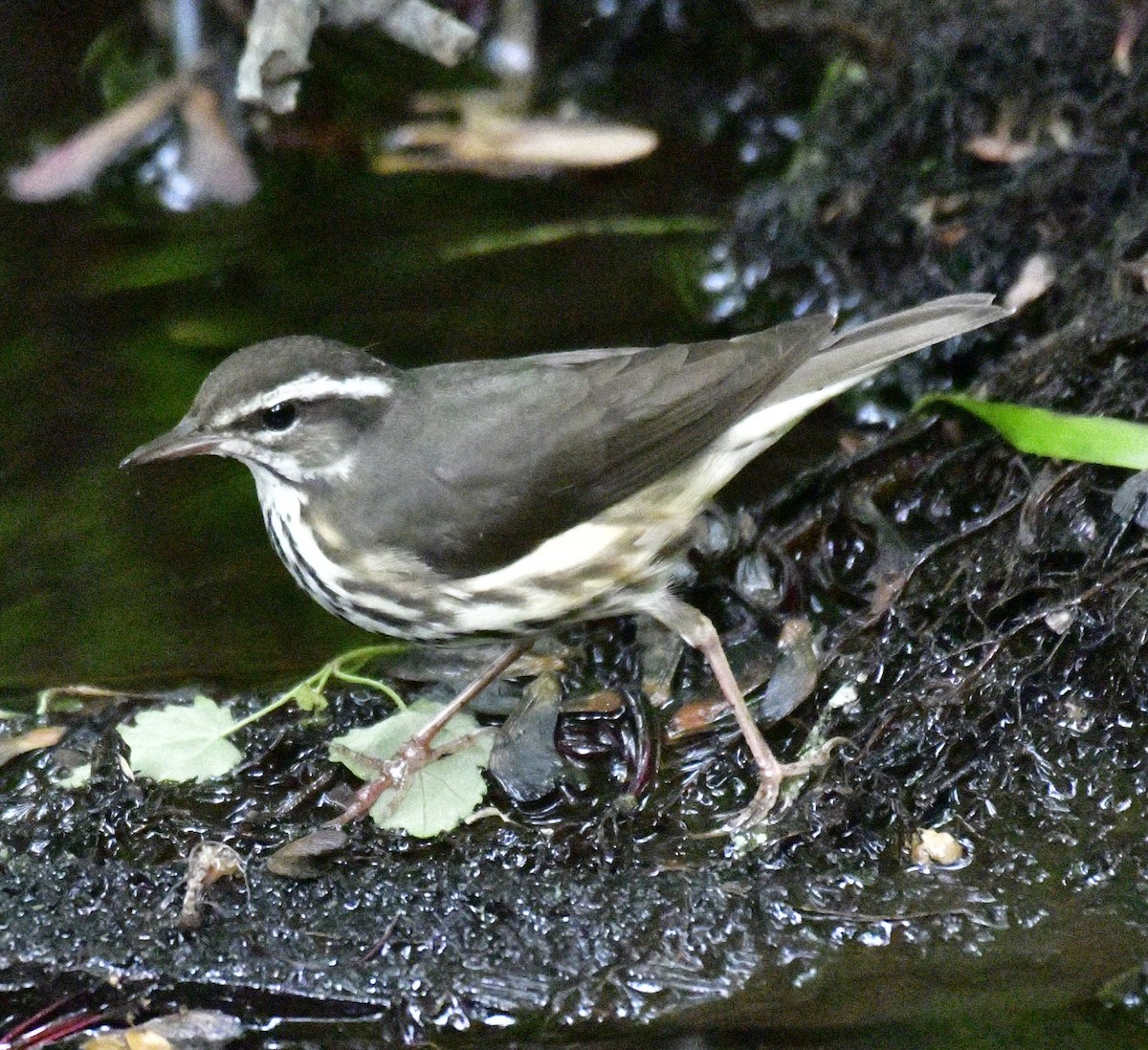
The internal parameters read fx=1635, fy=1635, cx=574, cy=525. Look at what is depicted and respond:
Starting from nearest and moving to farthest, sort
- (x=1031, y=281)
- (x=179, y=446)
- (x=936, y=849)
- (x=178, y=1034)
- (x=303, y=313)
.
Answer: (x=178, y=1034) → (x=936, y=849) → (x=179, y=446) → (x=1031, y=281) → (x=303, y=313)

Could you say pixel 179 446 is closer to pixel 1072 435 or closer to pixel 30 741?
pixel 30 741

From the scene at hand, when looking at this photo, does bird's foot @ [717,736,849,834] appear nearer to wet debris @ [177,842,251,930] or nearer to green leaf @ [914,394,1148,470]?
green leaf @ [914,394,1148,470]

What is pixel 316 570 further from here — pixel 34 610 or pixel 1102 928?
pixel 1102 928

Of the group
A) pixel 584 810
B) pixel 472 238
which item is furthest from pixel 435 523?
pixel 472 238

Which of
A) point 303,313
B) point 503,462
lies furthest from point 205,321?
point 503,462

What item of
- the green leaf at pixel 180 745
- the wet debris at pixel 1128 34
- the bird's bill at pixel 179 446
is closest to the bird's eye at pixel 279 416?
the bird's bill at pixel 179 446
